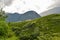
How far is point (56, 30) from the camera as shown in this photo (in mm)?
182750

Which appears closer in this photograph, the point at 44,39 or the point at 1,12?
the point at 1,12

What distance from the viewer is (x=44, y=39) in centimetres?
13800

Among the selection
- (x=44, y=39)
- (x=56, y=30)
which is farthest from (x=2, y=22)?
(x=56, y=30)

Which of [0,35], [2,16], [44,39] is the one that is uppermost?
[2,16]

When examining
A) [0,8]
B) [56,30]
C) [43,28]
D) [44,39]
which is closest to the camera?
[0,8]

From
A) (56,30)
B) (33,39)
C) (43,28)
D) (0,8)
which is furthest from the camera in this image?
(43,28)

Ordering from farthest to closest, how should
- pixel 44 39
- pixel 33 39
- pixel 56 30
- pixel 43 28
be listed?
pixel 43 28 → pixel 56 30 → pixel 44 39 → pixel 33 39

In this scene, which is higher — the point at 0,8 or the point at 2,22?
the point at 0,8

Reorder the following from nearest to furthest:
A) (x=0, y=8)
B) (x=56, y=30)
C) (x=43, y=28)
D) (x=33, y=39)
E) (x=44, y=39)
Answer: (x=0, y=8) → (x=33, y=39) → (x=44, y=39) → (x=56, y=30) → (x=43, y=28)

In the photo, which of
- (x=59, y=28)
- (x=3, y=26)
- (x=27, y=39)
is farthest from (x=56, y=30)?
(x=3, y=26)

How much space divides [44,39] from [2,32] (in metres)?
42.3

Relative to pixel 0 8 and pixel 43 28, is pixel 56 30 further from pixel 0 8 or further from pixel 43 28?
pixel 0 8

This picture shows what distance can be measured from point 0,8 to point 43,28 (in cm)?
10086

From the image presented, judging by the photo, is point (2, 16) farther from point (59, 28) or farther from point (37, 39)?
point (59, 28)
